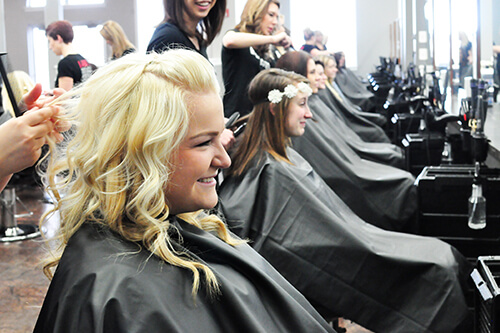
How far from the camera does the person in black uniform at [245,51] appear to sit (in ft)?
10.9

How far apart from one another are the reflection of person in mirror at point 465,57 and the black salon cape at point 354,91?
9.89ft

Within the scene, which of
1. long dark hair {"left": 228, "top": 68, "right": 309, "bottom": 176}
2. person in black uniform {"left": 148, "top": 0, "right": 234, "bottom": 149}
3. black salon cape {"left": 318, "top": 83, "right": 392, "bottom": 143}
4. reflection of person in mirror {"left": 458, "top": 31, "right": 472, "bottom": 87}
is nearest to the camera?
person in black uniform {"left": 148, "top": 0, "right": 234, "bottom": 149}

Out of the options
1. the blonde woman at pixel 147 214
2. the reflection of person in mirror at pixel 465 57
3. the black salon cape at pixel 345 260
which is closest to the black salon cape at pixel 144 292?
the blonde woman at pixel 147 214

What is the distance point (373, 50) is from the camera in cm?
1366

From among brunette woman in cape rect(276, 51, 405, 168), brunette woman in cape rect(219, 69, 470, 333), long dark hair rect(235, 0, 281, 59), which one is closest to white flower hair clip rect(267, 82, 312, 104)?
brunette woman in cape rect(219, 69, 470, 333)

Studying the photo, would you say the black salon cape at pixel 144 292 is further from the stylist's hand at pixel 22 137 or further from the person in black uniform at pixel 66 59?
the person in black uniform at pixel 66 59

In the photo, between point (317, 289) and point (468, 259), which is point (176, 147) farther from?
point (468, 259)

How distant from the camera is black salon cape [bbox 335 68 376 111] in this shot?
8266 mm

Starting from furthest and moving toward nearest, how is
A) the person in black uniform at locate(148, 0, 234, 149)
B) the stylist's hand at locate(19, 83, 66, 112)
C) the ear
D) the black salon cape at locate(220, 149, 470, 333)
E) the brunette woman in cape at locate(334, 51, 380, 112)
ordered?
the brunette woman in cape at locate(334, 51, 380, 112), the ear, the person in black uniform at locate(148, 0, 234, 149), the black salon cape at locate(220, 149, 470, 333), the stylist's hand at locate(19, 83, 66, 112)

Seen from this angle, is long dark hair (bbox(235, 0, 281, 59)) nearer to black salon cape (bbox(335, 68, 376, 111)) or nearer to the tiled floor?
the tiled floor

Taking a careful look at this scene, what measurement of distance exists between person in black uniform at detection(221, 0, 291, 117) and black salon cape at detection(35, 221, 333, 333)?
203cm

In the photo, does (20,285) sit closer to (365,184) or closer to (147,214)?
(365,184)

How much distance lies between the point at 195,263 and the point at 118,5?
44.7 feet

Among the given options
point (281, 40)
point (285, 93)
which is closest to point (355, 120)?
point (281, 40)
